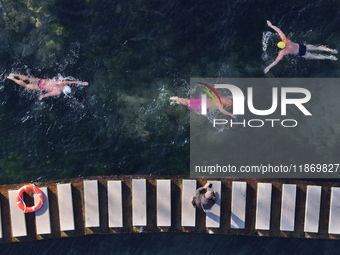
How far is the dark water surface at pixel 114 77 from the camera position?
1655cm

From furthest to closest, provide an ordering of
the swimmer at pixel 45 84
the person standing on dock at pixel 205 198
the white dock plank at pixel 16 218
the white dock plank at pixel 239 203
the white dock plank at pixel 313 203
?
the swimmer at pixel 45 84 → the white dock plank at pixel 16 218 → the white dock plank at pixel 239 203 → the white dock plank at pixel 313 203 → the person standing on dock at pixel 205 198

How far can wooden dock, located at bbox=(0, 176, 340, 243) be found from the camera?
52.5ft

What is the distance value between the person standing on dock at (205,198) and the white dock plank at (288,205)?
3.02 metres

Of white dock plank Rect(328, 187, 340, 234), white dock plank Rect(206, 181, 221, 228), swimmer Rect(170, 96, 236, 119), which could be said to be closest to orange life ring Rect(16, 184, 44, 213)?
swimmer Rect(170, 96, 236, 119)

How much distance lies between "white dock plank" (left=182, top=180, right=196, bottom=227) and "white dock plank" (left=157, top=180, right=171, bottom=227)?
0.64 metres

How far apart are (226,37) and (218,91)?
7.70ft

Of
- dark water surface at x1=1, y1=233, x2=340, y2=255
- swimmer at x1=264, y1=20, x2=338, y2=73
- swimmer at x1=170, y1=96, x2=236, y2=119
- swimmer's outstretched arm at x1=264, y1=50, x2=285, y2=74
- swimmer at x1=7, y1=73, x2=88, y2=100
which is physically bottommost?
dark water surface at x1=1, y1=233, x2=340, y2=255

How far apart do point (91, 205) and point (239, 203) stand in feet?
20.6

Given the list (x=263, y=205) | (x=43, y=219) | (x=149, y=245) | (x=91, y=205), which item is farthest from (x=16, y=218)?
(x=263, y=205)

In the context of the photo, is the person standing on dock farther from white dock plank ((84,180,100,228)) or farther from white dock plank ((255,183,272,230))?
white dock plank ((84,180,100,228))

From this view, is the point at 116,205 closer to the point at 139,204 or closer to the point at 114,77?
the point at 139,204

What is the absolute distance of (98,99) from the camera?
1672 cm

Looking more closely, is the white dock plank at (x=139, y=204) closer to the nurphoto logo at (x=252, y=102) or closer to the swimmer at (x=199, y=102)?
the swimmer at (x=199, y=102)

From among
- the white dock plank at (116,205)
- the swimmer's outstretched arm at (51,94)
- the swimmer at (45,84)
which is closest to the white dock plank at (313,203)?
the white dock plank at (116,205)
